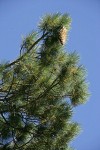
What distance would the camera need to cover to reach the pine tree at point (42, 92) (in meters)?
6.68

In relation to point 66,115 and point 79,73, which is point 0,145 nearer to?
point 66,115

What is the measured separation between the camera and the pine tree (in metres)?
6.68

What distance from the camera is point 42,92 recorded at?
6.85m

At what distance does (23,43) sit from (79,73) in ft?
2.85

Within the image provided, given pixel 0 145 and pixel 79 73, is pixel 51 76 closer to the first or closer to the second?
pixel 79 73

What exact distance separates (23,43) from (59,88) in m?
0.81

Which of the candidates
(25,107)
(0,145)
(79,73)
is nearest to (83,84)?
(79,73)

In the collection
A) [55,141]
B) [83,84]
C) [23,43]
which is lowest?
[55,141]

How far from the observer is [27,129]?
6965mm

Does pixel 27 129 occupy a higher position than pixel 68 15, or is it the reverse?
pixel 68 15

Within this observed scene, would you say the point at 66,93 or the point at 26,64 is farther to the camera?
the point at 66,93

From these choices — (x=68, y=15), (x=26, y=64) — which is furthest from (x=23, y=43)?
(x=68, y=15)

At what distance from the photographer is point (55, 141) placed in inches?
270

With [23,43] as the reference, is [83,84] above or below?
below
